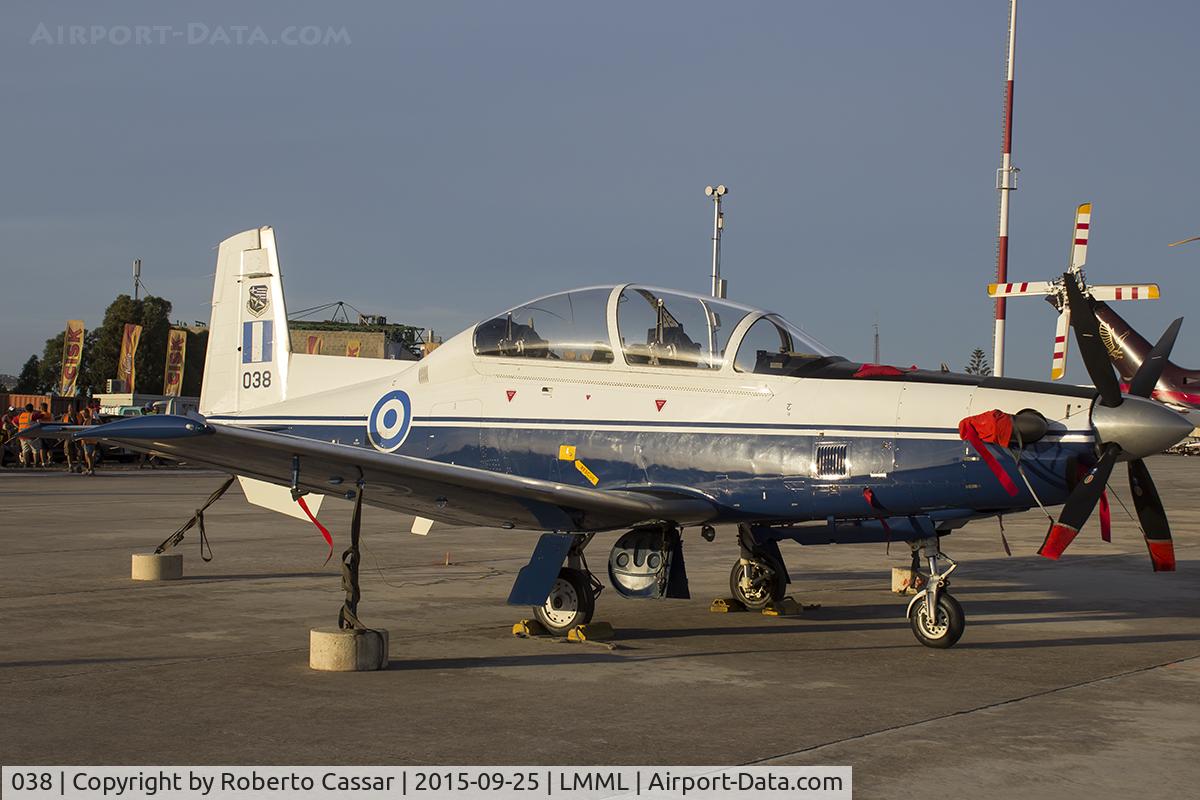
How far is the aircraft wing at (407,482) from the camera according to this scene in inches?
284

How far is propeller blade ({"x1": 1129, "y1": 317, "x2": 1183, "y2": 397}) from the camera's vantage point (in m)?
9.05

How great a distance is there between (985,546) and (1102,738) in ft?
41.7

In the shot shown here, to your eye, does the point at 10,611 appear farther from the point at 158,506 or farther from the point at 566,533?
the point at 158,506

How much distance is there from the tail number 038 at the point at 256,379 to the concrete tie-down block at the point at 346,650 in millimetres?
4518

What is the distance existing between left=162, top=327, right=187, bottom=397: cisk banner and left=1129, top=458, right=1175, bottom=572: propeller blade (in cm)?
4889

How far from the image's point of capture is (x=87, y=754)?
5.48m

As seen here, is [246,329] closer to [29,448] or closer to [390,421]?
[390,421]

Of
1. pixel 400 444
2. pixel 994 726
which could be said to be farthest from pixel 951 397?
pixel 400 444

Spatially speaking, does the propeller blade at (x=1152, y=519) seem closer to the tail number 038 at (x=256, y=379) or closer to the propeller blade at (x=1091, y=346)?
the propeller blade at (x=1091, y=346)

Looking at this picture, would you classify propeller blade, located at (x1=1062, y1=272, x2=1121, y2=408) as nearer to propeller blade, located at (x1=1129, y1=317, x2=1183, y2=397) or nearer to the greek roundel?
propeller blade, located at (x1=1129, y1=317, x2=1183, y2=397)

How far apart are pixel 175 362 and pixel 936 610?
50102mm

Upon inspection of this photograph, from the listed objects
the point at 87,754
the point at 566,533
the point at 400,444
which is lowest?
the point at 87,754

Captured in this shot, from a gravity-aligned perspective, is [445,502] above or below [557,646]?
above

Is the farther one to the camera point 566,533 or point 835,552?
point 835,552
